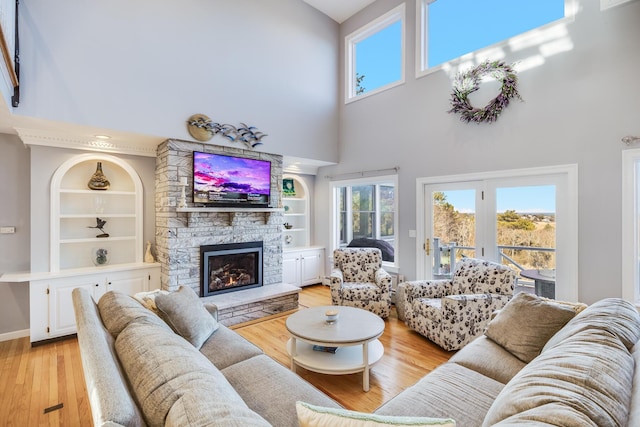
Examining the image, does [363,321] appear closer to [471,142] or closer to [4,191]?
[471,142]

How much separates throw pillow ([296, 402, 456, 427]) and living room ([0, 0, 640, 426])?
336 cm

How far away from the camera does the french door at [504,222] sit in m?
3.30

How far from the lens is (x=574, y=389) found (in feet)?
3.14

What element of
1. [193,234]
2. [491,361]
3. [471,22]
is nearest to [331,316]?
[491,361]

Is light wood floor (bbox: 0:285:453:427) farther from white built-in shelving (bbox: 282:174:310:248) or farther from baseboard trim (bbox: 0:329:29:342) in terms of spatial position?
white built-in shelving (bbox: 282:174:310:248)

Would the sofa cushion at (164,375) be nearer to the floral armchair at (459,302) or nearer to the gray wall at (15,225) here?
the floral armchair at (459,302)

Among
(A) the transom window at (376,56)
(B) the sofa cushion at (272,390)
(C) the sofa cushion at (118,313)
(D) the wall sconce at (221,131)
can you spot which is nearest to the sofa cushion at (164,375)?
(C) the sofa cushion at (118,313)

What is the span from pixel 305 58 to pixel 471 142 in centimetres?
311

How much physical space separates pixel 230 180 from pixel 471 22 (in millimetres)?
4042

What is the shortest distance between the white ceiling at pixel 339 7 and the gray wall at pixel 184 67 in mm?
137

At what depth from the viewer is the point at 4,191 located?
3436 mm

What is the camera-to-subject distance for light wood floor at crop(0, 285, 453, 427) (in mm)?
2258

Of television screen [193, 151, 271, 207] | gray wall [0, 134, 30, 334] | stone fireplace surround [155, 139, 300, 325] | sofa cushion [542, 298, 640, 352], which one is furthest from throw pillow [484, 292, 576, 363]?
gray wall [0, 134, 30, 334]

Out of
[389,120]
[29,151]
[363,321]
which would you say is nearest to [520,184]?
[389,120]
